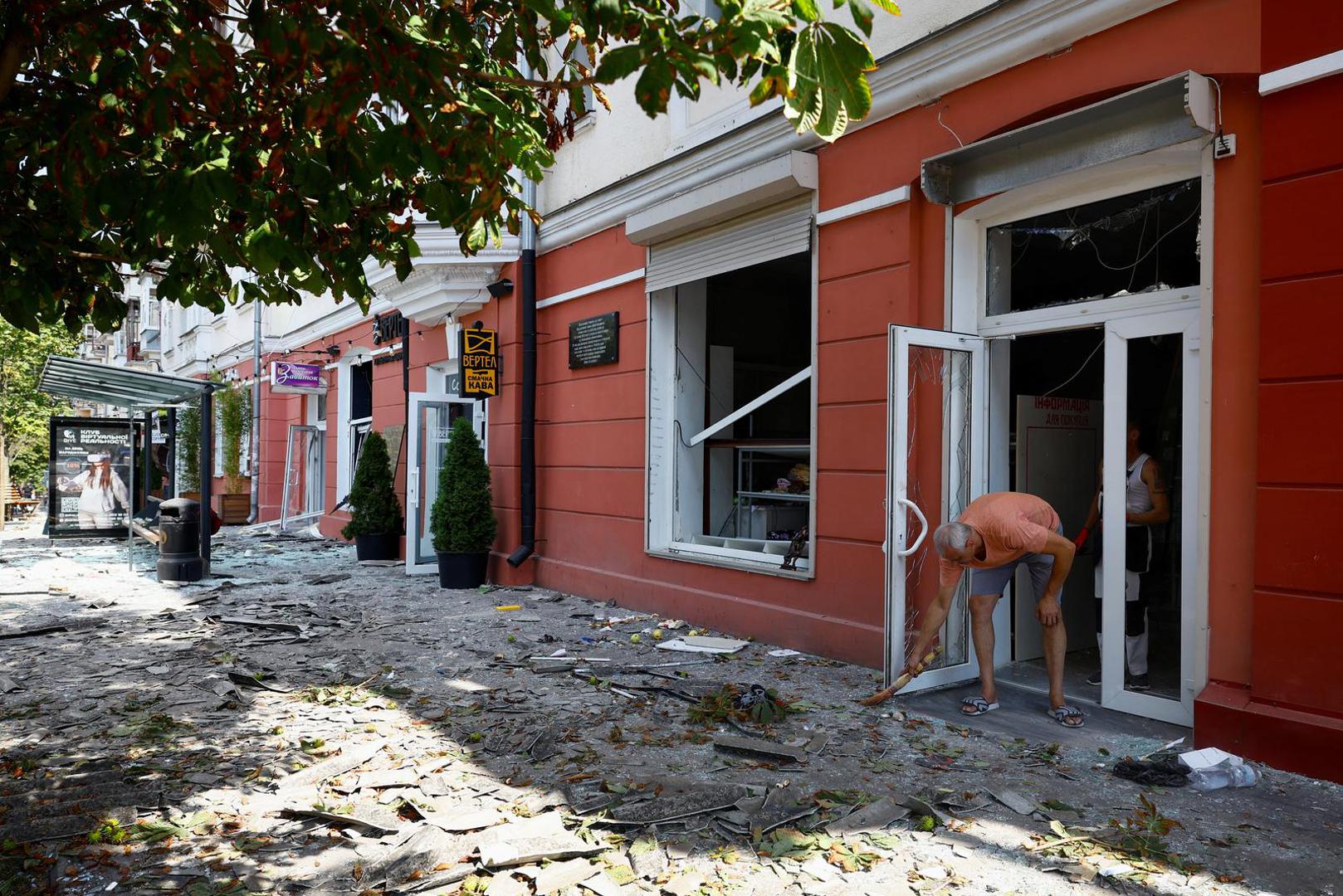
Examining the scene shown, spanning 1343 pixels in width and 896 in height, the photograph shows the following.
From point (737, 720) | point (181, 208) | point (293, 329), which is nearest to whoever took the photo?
point (181, 208)

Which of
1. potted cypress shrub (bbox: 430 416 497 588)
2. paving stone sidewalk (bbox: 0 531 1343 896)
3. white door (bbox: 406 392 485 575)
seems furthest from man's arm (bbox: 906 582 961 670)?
white door (bbox: 406 392 485 575)

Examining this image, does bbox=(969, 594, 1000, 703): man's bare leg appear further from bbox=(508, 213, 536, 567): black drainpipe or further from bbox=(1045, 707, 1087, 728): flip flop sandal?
bbox=(508, 213, 536, 567): black drainpipe

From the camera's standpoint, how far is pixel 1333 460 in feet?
13.8

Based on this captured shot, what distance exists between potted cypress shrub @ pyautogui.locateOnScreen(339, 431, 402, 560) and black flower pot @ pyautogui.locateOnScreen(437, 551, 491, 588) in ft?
8.47

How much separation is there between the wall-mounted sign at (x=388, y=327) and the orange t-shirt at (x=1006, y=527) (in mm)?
10463

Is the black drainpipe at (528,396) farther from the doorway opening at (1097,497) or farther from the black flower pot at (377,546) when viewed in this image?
the doorway opening at (1097,497)

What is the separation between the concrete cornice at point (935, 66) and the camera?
541 centimetres

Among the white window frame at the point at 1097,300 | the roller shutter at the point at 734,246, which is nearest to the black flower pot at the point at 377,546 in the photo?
the roller shutter at the point at 734,246

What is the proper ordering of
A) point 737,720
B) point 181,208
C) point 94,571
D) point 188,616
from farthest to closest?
1. point 94,571
2. point 188,616
3. point 737,720
4. point 181,208

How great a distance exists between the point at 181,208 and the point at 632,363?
6134 millimetres

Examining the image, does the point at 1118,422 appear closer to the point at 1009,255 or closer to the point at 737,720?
the point at 1009,255

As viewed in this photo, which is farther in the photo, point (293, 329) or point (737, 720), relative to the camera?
point (293, 329)

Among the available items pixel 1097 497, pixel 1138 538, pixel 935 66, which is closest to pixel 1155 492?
pixel 1138 538

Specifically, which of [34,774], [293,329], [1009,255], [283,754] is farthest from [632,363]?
[293,329]
